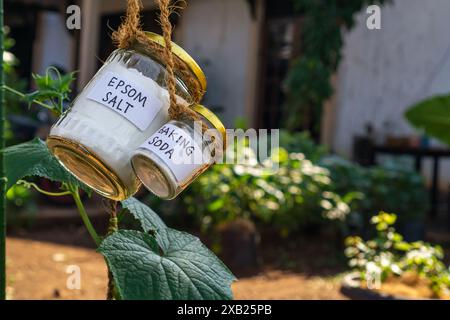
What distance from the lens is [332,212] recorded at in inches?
190

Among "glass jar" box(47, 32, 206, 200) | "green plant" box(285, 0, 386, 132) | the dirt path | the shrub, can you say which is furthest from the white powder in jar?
"green plant" box(285, 0, 386, 132)

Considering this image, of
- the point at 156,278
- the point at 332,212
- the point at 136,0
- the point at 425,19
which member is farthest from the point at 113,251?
the point at 425,19

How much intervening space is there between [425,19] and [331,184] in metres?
3.07

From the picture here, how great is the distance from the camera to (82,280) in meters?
3.88

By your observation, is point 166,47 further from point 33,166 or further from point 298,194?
point 298,194

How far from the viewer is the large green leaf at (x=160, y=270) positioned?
3.03ft

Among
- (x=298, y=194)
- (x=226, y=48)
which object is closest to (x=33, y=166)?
(x=298, y=194)

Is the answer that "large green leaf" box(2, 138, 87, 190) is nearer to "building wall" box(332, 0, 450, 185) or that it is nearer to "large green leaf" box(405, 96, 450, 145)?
"large green leaf" box(405, 96, 450, 145)

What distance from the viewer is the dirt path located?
3408 mm

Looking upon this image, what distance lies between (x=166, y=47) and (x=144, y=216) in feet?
1.11

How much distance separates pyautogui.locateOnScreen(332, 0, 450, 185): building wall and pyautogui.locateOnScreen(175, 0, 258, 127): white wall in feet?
4.40

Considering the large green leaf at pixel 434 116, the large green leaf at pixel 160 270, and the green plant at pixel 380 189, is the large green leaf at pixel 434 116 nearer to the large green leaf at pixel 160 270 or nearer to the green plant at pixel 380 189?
the large green leaf at pixel 160 270

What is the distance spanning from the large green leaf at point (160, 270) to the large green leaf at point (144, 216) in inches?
3.9

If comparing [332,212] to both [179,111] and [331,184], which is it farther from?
[179,111]
